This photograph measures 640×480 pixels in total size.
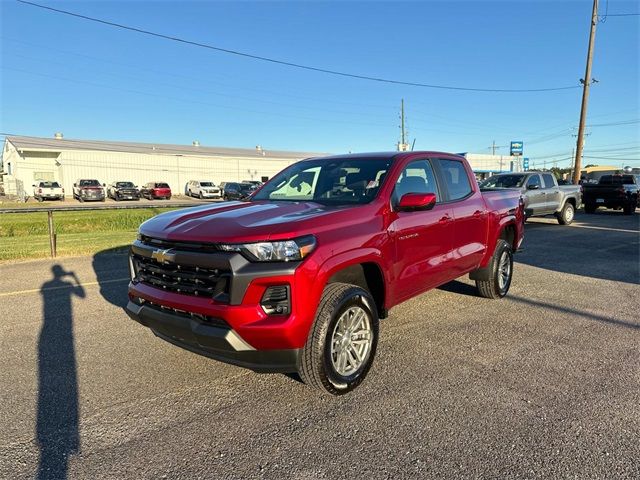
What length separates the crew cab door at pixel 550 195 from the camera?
1594cm

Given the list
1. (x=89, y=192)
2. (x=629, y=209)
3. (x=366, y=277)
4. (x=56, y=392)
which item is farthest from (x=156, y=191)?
(x=366, y=277)

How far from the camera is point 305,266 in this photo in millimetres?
3146

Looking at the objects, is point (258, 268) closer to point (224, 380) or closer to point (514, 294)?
point (224, 380)

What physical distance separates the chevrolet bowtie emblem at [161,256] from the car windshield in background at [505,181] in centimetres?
1381

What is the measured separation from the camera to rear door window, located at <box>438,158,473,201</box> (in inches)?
205

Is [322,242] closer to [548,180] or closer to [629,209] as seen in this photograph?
[548,180]

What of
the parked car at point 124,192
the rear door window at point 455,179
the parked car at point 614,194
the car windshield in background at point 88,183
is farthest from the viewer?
the parked car at point 124,192

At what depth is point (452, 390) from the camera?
3555 mm

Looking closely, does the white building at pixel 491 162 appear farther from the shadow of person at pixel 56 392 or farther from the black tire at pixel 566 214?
the shadow of person at pixel 56 392

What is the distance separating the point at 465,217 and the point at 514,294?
1.98 metres

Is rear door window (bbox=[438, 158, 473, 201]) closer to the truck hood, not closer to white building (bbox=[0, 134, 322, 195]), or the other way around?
the truck hood

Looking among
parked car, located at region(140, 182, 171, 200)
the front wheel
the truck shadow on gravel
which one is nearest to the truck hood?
the truck shadow on gravel

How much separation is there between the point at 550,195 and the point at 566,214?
1193 mm

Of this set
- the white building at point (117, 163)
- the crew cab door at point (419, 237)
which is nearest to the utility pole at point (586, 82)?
the crew cab door at point (419, 237)
